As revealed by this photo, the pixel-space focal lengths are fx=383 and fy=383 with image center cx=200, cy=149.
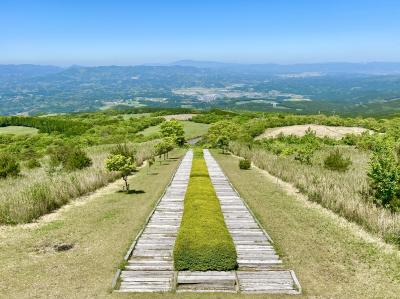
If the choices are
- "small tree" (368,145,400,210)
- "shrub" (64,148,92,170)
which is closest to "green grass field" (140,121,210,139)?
"shrub" (64,148,92,170)

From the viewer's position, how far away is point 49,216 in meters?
19.5

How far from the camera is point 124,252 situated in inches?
566

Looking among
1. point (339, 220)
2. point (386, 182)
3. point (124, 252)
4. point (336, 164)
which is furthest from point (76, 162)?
point (386, 182)

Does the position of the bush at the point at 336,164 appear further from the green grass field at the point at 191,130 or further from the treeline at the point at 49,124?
the treeline at the point at 49,124

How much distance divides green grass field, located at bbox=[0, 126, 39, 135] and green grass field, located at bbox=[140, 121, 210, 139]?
25153 millimetres

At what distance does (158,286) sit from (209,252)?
202 cm

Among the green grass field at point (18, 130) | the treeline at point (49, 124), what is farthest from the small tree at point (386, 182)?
the green grass field at point (18, 130)

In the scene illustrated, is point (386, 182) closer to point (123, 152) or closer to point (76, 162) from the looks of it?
point (123, 152)

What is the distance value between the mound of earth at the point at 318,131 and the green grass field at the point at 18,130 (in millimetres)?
49068

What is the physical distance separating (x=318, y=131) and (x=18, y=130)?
6152 centimetres

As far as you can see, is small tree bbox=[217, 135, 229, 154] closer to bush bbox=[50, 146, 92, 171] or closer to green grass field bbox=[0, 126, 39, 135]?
bush bbox=[50, 146, 92, 171]

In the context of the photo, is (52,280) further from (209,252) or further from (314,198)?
(314,198)

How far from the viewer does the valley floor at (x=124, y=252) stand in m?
11.7

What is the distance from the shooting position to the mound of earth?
58.7 m
